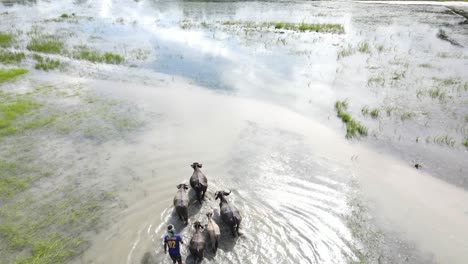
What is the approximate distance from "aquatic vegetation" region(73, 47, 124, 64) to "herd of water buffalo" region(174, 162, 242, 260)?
17.7m

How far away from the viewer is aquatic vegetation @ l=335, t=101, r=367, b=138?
14328 millimetres

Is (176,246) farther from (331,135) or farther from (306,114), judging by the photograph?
(306,114)

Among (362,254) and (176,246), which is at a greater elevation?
(176,246)

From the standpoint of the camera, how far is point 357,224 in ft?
30.7

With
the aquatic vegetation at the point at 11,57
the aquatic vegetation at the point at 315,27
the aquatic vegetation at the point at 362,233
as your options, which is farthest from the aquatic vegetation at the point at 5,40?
the aquatic vegetation at the point at 362,233

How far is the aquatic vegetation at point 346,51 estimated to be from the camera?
84.5ft

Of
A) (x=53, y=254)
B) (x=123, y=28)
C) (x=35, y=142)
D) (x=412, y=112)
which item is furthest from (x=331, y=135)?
(x=123, y=28)

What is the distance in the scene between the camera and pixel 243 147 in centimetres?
1327

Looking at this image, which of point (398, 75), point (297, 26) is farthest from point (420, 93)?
point (297, 26)

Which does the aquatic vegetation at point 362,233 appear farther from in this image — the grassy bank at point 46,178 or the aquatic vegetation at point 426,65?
the aquatic vegetation at point 426,65

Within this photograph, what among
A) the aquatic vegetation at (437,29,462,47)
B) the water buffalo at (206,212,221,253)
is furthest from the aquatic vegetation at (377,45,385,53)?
the water buffalo at (206,212,221,253)

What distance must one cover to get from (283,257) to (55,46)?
1118 inches

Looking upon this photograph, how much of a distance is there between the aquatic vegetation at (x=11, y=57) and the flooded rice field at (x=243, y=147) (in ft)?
0.75

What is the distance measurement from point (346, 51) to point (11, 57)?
27.5 m
